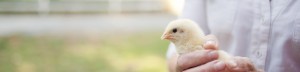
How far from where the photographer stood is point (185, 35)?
63cm

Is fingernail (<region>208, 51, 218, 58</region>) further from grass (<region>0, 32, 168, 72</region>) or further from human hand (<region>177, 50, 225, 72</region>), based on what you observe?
grass (<region>0, 32, 168, 72</region>)

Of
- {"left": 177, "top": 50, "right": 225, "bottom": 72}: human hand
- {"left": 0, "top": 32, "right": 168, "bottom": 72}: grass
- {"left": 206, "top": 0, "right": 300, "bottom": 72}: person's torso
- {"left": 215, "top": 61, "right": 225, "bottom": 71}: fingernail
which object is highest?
{"left": 0, "top": 32, "right": 168, "bottom": 72}: grass

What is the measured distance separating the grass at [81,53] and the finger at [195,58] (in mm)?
2189

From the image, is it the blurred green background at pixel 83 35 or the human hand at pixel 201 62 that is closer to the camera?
the human hand at pixel 201 62

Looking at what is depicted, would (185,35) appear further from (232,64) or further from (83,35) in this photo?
(83,35)

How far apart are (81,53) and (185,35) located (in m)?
2.63

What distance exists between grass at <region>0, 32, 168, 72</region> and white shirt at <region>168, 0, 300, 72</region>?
208cm

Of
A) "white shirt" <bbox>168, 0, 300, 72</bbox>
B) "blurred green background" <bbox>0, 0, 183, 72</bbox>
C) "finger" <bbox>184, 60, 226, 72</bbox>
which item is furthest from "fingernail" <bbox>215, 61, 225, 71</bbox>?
"blurred green background" <bbox>0, 0, 183, 72</bbox>

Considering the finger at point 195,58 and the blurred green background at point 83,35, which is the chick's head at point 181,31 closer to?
the finger at point 195,58

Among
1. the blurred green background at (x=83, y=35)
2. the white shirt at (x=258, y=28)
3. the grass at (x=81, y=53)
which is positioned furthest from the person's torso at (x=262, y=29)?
the grass at (x=81, y=53)

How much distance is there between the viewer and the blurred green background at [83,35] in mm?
2932

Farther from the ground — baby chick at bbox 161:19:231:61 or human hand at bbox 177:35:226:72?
baby chick at bbox 161:19:231:61

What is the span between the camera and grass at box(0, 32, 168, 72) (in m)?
2.85

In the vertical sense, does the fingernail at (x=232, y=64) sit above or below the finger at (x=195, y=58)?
below
